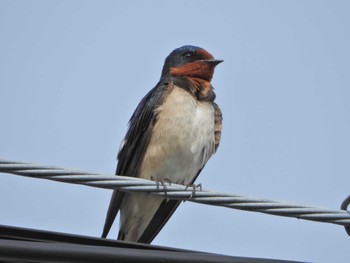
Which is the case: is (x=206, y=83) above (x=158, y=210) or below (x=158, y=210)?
above

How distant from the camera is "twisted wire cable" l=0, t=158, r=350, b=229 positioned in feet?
9.04

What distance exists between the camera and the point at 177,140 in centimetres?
519

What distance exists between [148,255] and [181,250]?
160 millimetres

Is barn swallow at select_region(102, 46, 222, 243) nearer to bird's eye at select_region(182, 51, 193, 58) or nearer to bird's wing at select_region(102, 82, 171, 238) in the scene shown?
bird's wing at select_region(102, 82, 171, 238)

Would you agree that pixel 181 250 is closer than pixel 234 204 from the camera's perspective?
Yes

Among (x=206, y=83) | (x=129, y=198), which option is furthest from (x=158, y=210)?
(x=206, y=83)

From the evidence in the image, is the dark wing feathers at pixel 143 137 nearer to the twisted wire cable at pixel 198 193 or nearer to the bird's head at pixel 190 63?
the bird's head at pixel 190 63

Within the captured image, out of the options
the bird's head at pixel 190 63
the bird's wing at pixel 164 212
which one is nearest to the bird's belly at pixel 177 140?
the bird's wing at pixel 164 212

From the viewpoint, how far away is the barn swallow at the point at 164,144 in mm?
5215

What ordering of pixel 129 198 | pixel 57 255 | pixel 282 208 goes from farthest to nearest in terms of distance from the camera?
pixel 129 198
pixel 282 208
pixel 57 255

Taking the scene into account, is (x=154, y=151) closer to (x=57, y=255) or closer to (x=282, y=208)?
(x=282, y=208)

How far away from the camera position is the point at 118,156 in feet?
17.9

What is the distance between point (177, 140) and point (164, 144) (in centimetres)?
10

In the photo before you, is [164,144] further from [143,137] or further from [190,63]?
[190,63]
